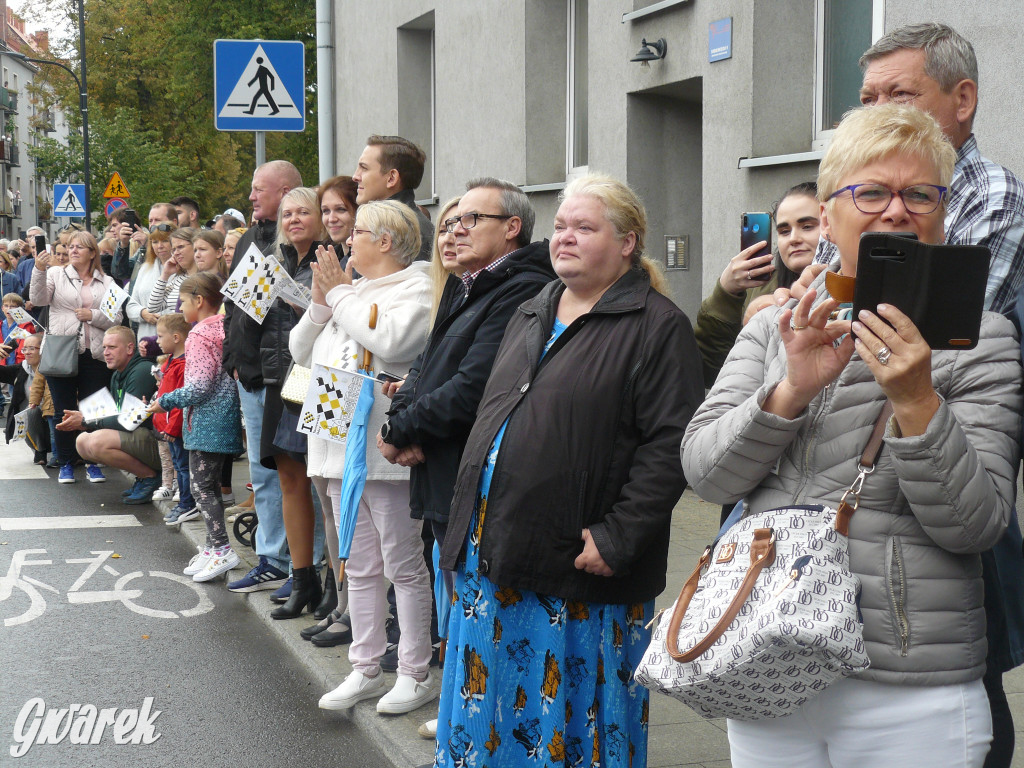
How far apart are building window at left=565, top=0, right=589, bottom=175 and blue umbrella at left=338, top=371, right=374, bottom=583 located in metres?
6.96

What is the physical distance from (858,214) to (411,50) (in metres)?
13.6

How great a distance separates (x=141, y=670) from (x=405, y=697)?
61.4 inches

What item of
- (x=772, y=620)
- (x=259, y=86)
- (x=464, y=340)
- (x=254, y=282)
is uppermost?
(x=259, y=86)

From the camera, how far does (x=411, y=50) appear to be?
1503 centimetres

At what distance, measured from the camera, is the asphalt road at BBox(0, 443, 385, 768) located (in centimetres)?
462

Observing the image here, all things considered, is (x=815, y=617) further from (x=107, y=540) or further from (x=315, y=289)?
(x=107, y=540)

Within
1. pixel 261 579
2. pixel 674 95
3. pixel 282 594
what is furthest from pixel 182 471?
pixel 674 95

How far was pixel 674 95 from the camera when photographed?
9.83 meters

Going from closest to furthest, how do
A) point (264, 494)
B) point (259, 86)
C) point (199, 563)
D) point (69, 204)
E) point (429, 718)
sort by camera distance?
point (429, 718)
point (264, 494)
point (199, 563)
point (259, 86)
point (69, 204)

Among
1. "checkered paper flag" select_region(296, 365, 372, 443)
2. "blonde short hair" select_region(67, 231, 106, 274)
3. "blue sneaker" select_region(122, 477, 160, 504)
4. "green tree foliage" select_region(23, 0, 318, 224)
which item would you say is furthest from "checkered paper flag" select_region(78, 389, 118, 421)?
"green tree foliage" select_region(23, 0, 318, 224)

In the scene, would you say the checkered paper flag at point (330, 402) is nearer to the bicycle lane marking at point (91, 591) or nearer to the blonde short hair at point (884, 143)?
the bicycle lane marking at point (91, 591)

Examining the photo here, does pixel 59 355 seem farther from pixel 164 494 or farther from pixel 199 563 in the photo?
pixel 199 563

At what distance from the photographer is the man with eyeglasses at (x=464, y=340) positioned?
13.5ft

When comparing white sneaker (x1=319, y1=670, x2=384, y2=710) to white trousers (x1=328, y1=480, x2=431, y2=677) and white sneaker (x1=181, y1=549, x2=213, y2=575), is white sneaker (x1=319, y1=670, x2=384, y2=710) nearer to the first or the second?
white trousers (x1=328, y1=480, x2=431, y2=677)
